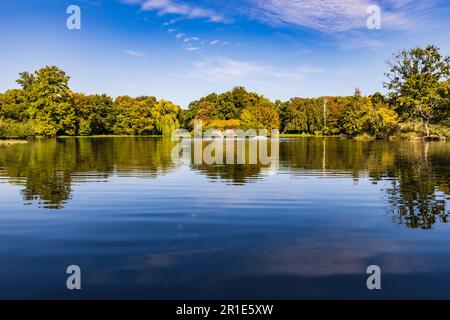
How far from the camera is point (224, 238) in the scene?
8.98 m

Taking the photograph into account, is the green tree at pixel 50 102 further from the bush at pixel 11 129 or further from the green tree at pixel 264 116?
the green tree at pixel 264 116

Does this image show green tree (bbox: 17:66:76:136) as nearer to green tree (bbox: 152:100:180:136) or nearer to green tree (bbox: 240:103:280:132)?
green tree (bbox: 152:100:180:136)

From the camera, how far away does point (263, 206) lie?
1270 cm

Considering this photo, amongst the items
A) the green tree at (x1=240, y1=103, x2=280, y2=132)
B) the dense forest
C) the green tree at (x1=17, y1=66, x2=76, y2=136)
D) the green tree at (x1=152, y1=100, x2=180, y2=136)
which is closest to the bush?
the dense forest

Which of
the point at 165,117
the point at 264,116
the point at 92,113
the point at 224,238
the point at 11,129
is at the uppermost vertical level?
the point at 92,113

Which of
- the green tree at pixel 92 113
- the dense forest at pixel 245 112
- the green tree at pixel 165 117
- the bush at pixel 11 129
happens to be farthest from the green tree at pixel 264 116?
the bush at pixel 11 129

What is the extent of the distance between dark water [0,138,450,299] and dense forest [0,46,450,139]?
56826 millimetres

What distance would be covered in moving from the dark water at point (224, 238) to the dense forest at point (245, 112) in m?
56.8

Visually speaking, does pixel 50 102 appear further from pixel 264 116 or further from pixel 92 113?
pixel 264 116

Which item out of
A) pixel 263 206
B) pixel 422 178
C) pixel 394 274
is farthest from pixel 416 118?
pixel 394 274

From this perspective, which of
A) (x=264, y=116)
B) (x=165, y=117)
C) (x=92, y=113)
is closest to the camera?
(x=165, y=117)

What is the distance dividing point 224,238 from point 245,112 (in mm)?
99264

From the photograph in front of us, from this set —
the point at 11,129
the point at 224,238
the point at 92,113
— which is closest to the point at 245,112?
the point at 92,113
